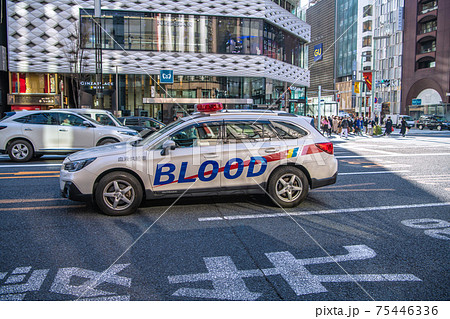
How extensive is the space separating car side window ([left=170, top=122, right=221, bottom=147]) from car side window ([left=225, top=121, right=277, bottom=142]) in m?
0.20

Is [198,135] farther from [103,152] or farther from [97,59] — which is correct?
[97,59]

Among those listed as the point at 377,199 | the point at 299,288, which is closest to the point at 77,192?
the point at 299,288

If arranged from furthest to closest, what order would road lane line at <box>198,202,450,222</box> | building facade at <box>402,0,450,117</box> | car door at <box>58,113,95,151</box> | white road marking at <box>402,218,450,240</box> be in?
building facade at <box>402,0,450,117</box>
car door at <box>58,113,95,151</box>
road lane line at <box>198,202,450,222</box>
white road marking at <box>402,218,450,240</box>

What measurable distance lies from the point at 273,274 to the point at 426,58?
7511 cm

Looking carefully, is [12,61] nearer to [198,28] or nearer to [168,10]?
[168,10]

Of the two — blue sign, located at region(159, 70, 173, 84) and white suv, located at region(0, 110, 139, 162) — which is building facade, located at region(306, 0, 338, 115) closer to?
blue sign, located at region(159, 70, 173, 84)

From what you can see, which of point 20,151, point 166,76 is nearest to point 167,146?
point 20,151

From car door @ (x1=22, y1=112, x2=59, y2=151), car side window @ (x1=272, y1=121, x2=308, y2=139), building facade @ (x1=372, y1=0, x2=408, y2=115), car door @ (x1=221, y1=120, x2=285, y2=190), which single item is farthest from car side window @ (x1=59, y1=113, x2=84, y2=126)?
building facade @ (x1=372, y1=0, x2=408, y2=115)

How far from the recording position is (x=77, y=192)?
6.02m

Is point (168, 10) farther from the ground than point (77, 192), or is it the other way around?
point (168, 10)

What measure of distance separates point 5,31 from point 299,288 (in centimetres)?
3915

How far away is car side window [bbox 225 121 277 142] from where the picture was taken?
21.2 feet

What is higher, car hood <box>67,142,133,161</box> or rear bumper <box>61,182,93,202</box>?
car hood <box>67,142,133,161</box>

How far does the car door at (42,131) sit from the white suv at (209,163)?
23.5ft
